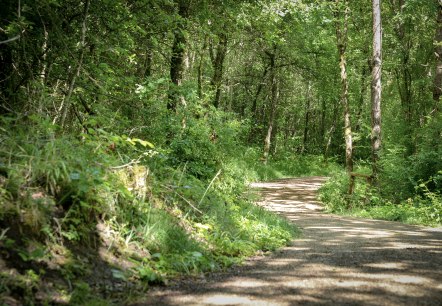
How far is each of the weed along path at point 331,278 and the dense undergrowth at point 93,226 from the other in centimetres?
36

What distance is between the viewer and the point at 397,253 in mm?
5531

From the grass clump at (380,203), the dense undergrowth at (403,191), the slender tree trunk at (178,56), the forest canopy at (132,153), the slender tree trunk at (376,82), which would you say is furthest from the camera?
the slender tree trunk at (376,82)

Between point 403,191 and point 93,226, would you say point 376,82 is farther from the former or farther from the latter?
point 93,226

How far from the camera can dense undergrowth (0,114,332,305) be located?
3.49 metres

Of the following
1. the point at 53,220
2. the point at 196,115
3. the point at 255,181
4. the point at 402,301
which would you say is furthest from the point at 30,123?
the point at 255,181

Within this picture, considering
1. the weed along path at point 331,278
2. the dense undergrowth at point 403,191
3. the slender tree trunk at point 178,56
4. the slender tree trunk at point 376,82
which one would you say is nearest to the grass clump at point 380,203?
the dense undergrowth at point 403,191

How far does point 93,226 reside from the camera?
436 centimetres

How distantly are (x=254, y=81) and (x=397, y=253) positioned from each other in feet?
104

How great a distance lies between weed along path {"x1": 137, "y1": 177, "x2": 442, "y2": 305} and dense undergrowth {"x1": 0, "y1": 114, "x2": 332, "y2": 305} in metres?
0.36

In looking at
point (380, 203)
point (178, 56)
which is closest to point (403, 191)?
point (380, 203)

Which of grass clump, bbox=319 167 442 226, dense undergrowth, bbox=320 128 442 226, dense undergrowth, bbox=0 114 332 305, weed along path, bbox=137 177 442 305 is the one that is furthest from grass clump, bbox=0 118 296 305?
dense undergrowth, bbox=320 128 442 226

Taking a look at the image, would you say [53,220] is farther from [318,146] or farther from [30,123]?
[318,146]

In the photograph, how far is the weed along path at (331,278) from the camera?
12.0ft

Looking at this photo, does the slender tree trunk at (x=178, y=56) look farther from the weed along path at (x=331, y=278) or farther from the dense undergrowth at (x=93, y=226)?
the weed along path at (x=331, y=278)
